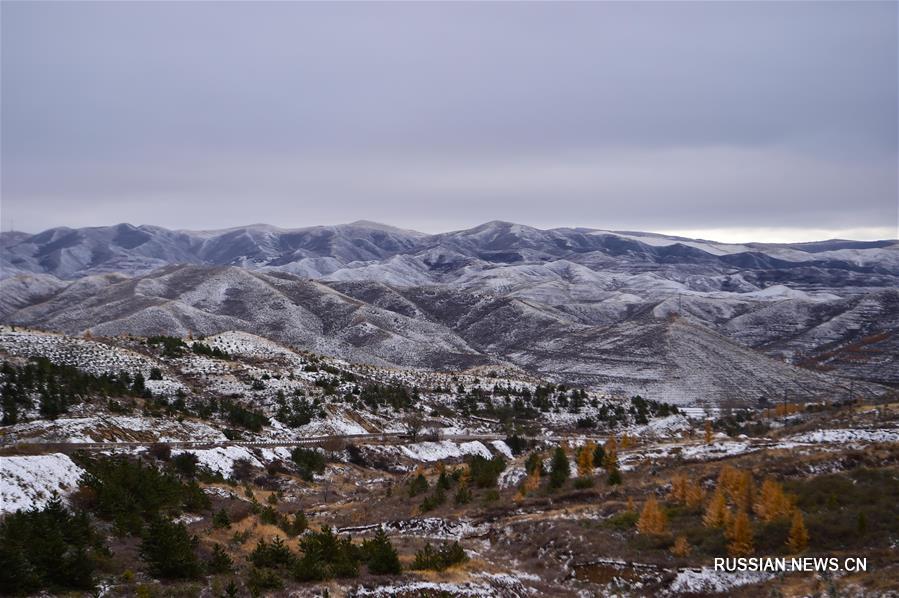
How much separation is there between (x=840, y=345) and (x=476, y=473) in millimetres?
129841

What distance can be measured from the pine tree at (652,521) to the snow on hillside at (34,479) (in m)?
18.4

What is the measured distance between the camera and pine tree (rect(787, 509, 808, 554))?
17.2m

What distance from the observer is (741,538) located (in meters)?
17.8

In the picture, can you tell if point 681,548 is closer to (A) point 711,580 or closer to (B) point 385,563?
(A) point 711,580

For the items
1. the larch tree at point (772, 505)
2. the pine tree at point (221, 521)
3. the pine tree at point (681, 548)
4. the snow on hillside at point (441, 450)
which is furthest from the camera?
the snow on hillside at point (441, 450)

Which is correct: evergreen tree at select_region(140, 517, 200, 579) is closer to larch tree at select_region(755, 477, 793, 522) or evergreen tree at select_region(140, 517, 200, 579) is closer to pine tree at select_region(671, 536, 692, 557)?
pine tree at select_region(671, 536, 692, 557)

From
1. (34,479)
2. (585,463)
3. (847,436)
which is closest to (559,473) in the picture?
(585,463)

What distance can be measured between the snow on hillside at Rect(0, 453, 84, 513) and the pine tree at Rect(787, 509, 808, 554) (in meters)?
21.6

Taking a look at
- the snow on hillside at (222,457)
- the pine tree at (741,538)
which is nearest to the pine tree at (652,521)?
the pine tree at (741,538)

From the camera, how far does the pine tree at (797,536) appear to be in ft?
56.5

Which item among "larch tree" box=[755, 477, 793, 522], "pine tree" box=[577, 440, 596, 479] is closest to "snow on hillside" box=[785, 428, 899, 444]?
"pine tree" box=[577, 440, 596, 479]

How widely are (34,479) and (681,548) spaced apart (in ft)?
65.8

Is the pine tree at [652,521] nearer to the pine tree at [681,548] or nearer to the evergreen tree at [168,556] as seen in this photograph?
the pine tree at [681,548]

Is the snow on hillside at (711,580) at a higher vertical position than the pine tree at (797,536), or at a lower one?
lower
